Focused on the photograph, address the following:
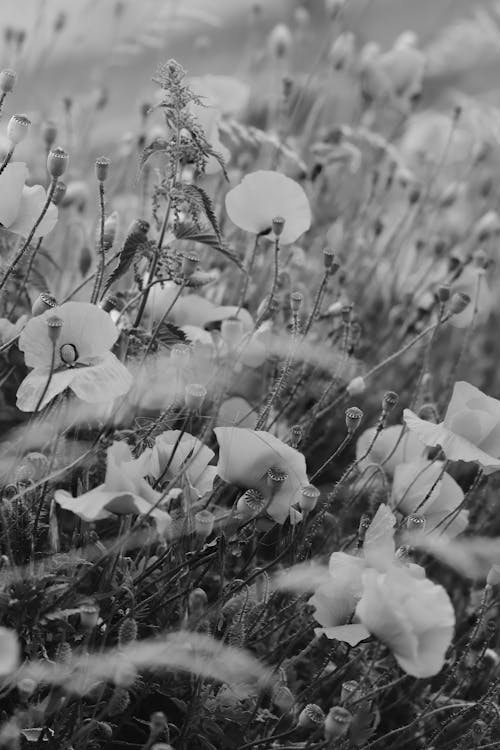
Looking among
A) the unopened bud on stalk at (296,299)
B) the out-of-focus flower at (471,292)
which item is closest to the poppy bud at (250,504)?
the unopened bud on stalk at (296,299)

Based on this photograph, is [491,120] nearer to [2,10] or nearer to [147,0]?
[147,0]

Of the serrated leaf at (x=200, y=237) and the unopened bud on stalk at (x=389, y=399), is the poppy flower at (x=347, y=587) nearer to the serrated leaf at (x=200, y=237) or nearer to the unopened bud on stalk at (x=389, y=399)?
the unopened bud on stalk at (x=389, y=399)

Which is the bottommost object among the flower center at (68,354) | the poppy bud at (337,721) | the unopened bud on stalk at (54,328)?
the poppy bud at (337,721)

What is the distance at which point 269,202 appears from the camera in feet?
3.82

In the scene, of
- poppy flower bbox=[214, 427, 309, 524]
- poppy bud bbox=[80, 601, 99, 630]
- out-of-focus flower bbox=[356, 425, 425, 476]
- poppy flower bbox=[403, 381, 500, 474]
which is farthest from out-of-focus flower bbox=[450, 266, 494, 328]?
poppy bud bbox=[80, 601, 99, 630]

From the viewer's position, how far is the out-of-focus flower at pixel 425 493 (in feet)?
3.82

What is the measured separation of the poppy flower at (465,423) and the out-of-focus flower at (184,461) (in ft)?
0.72

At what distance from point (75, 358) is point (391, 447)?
47 centimetres

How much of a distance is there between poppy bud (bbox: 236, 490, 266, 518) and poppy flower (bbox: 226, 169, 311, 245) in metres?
0.35

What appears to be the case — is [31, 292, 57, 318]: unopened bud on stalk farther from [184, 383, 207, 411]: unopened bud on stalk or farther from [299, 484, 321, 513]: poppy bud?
[299, 484, 321, 513]: poppy bud

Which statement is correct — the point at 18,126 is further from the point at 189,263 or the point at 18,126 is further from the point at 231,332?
the point at 231,332

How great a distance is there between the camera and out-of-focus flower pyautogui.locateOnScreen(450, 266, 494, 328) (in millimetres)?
1496

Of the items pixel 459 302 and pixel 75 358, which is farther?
pixel 459 302

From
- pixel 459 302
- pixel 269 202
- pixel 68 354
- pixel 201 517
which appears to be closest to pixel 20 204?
pixel 68 354
